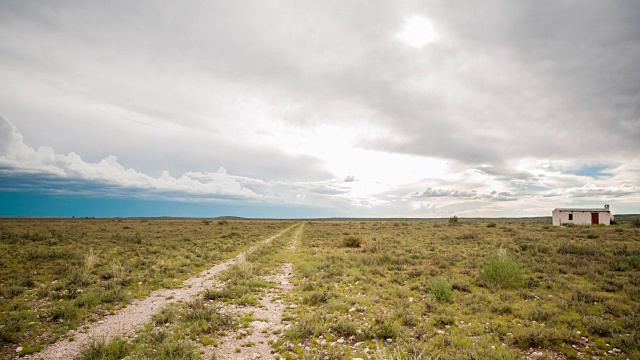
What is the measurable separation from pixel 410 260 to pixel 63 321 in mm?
18929

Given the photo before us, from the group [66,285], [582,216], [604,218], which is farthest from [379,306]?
[604,218]

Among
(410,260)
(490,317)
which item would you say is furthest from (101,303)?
(410,260)

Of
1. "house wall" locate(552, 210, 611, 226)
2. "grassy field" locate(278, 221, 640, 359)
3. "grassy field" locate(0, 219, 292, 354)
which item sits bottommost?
"grassy field" locate(0, 219, 292, 354)

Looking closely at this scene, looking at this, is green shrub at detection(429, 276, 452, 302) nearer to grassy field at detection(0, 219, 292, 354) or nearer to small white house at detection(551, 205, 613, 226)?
grassy field at detection(0, 219, 292, 354)

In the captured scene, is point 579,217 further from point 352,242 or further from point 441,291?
point 441,291

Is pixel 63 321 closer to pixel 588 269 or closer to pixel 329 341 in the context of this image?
pixel 329 341

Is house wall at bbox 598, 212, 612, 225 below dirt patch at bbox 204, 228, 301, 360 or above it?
above

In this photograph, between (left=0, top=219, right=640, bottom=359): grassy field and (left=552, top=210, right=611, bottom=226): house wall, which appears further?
(left=552, top=210, right=611, bottom=226): house wall

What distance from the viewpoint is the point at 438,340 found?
27.1 feet

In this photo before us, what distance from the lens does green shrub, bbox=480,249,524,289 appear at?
14.0 metres

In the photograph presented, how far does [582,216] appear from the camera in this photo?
53438 mm

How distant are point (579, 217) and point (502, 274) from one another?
5636cm

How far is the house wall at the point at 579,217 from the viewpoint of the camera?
52.1 m

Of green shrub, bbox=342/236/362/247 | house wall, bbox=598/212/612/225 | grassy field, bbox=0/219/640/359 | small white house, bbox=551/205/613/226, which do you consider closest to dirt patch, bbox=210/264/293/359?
grassy field, bbox=0/219/640/359
